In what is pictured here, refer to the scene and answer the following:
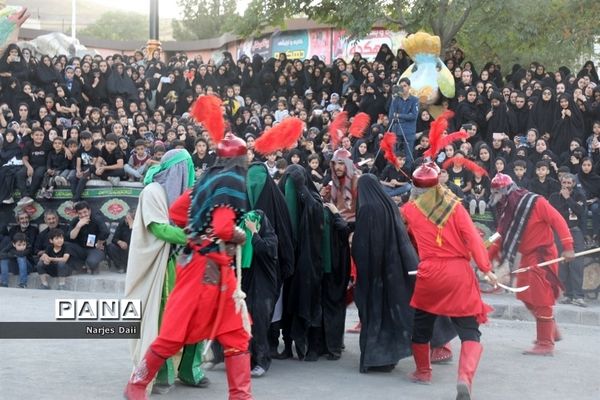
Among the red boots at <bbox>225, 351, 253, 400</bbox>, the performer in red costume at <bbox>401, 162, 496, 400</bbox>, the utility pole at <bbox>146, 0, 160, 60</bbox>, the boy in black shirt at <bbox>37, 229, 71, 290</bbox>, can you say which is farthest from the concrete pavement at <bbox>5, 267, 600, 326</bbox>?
the utility pole at <bbox>146, 0, 160, 60</bbox>

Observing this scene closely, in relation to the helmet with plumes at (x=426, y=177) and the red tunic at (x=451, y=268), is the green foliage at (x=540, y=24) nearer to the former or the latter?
the helmet with plumes at (x=426, y=177)

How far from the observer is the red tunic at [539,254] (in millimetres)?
8398

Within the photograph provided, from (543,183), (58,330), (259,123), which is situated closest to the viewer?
(58,330)

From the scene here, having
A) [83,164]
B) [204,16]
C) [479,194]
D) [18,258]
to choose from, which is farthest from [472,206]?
[204,16]

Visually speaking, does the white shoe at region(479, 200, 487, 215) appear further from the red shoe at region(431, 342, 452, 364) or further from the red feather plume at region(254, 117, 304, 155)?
the red feather plume at region(254, 117, 304, 155)

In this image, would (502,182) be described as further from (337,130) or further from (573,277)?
(573,277)

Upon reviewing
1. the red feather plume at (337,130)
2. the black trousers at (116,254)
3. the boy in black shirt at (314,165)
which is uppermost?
the red feather plume at (337,130)

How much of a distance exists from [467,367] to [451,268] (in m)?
0.71

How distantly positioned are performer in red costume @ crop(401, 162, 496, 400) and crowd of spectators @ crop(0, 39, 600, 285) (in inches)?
190

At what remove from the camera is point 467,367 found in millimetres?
6598

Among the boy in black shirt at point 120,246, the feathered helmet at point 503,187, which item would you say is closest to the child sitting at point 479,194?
the feathered helmet at point 503,187

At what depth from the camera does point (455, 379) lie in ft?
24.6

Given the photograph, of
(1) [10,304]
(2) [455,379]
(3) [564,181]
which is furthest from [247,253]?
(3) [564,181]

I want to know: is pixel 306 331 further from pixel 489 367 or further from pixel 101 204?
pixel 101 204
